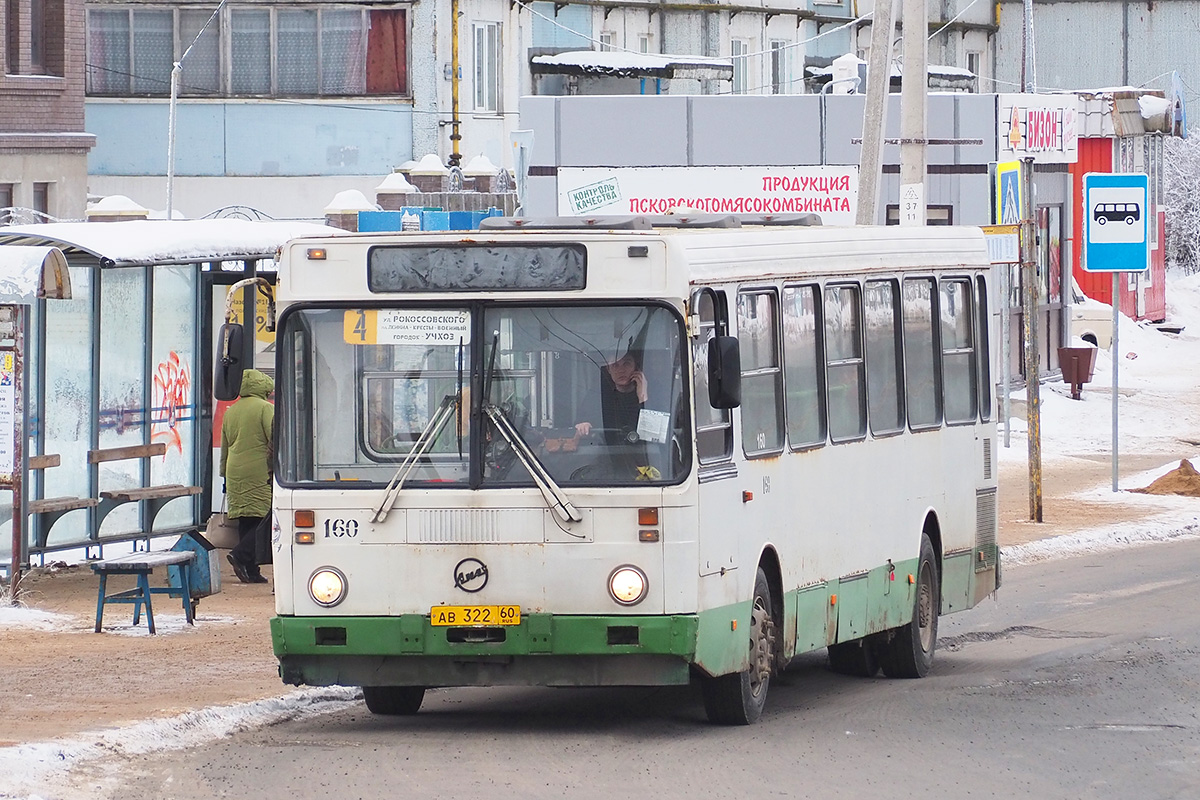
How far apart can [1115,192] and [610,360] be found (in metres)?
13.8

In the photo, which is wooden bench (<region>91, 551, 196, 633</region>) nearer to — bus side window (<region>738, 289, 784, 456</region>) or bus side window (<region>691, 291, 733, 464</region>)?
bus side window (<region>738, 289, 784, 456</region>)

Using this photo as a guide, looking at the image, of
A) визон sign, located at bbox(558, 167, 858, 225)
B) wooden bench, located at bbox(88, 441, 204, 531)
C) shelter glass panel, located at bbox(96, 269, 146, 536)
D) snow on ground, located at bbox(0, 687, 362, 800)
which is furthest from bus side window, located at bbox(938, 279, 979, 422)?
визон sign, located at bbox(558, 167, 858, 225)

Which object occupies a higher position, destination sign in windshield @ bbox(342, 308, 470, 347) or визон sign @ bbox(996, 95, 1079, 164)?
визон sign @ bbox(996, 95, 1079, 164)

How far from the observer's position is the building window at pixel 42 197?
35438mm

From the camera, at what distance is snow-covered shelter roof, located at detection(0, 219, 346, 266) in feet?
54.6

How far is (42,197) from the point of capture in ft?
117

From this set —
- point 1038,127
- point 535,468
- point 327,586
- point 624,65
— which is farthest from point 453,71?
point 535,468

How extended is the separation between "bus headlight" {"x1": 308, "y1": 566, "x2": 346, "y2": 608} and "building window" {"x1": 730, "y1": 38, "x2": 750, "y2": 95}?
44.4 meters

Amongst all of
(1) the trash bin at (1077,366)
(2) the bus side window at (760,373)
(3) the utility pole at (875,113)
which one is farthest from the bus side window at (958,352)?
(1) the trash bin at (1077,366)

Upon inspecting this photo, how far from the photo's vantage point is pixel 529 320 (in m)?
10.2

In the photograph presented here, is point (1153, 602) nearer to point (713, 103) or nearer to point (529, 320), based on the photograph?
point (529, 320)

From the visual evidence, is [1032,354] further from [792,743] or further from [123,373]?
[792,743]

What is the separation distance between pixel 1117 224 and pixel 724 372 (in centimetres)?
1377

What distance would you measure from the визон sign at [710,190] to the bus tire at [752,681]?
933 inches
